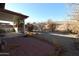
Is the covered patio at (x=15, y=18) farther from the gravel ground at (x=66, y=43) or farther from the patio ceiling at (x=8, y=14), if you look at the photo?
the gravel ground at (x=66, y=43)

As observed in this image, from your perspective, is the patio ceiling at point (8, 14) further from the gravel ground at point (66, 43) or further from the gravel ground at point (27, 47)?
the gravel ground at point (66, 43)

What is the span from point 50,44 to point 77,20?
21.1 inches

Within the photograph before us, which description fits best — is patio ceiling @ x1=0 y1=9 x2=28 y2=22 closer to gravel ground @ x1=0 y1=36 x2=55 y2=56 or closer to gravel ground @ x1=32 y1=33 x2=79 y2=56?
gravel ground @ x1=0 y1=36 x2=55 y2=56

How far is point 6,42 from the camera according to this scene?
5016 millimetres

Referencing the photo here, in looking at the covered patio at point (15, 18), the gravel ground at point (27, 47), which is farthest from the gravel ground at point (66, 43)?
the covered patio at point (15, 18)

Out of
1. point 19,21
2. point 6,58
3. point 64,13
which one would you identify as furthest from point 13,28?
point 64,13

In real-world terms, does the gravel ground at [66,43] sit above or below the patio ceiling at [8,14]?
below

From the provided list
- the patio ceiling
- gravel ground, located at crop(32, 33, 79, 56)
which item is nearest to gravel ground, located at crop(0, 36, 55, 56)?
gravel ground, located at crop(32, 33, 79, 56)

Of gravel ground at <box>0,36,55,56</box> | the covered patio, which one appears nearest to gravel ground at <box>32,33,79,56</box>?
gravel ground at <box>0,36,55,56</box>

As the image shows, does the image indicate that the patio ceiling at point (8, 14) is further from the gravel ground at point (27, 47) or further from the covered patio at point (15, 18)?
the gravel ground at point (27, 47)

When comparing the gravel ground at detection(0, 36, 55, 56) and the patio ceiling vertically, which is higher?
the patio ceiling

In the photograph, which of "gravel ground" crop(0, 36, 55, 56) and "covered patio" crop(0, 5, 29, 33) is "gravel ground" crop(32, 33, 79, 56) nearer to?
"gravel ground" crop(0, 36, 55, 56)

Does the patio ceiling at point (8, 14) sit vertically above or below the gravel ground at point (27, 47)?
above

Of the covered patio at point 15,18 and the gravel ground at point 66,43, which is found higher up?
the covered patio at point 15,18
